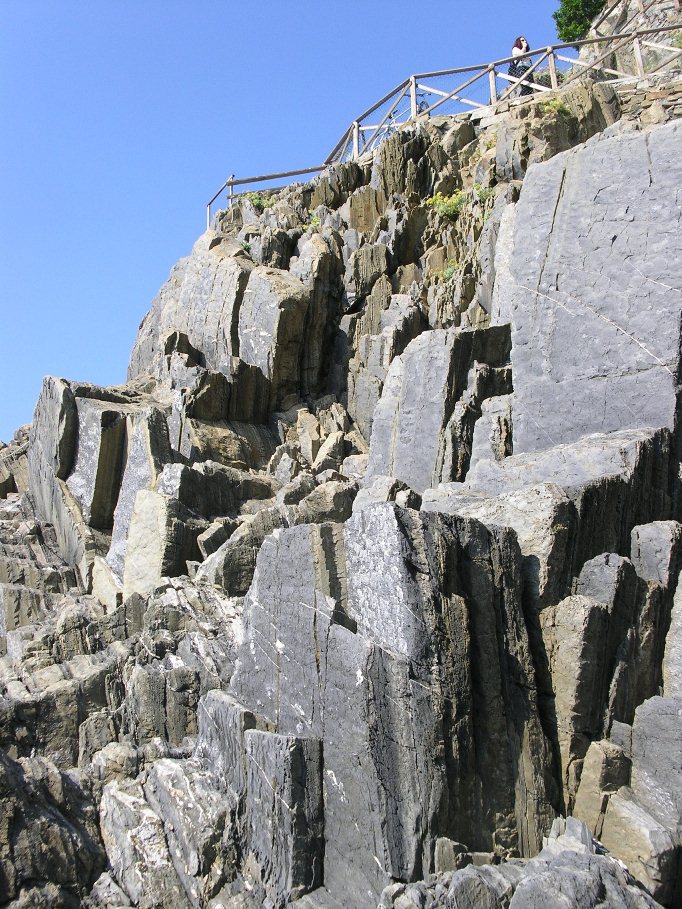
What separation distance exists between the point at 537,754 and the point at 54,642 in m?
8.47

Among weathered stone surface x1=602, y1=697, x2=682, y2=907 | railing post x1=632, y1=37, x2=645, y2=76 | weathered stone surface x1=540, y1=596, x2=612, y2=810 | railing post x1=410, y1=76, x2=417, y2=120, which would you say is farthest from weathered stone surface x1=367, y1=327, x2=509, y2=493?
railing post x1=410, y1=76, x2=417, y2=120

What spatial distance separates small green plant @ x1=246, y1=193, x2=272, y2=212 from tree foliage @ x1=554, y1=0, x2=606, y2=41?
70.8ft

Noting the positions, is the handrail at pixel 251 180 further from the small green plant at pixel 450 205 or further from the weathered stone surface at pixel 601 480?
the weathered stone surface at pixel 601 480

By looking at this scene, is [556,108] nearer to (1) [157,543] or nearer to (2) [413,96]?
(2) [413,96]

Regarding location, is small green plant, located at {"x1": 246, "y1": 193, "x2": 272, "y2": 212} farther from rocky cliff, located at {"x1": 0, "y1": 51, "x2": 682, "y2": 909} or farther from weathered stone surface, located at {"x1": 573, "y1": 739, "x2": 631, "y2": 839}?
weathered stone surface, located at {"x1": 573, "y1": 739, "x2": 631, "y2": 839}

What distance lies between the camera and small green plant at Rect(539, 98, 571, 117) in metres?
24.6

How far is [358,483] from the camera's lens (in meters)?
16.5

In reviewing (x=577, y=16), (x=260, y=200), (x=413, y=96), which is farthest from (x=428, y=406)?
(x=577, y=16)

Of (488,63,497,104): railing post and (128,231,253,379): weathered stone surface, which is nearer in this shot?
(128,231,253,379): weathered stone surface

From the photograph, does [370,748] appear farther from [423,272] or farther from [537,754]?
[423,272]

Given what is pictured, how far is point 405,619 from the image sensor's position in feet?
31.1

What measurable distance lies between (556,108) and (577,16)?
79.0 ft

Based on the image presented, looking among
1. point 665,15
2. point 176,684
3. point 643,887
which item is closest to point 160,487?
A: point 176,684

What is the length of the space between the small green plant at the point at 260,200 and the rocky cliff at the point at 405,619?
10.3 m
